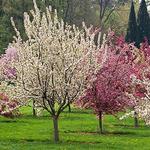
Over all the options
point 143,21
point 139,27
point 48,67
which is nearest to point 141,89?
point 48,67

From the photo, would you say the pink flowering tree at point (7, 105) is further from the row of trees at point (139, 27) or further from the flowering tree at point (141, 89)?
the row of trees at point (139, 27)

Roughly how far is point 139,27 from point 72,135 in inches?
2402

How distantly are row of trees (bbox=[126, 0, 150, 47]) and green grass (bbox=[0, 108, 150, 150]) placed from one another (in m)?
44.1

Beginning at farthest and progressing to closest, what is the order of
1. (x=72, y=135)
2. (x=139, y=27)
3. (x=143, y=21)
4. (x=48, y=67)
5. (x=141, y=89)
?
1. (x=143, y=21)
2. (x=139, y=27)
3. (x=141, y=89)
4. (x=72, y=135)
5. (x=48, y=67)

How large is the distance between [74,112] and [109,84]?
1600 centimetres

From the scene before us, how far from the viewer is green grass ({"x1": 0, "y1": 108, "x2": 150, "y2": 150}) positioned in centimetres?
2695

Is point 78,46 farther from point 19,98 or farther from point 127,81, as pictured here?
point 127,81

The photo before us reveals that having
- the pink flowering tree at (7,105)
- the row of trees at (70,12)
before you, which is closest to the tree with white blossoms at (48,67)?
the pink flowering tree at (7,105)

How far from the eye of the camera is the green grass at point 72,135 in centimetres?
2695

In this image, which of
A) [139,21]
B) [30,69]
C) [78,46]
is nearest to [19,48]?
[30,69]

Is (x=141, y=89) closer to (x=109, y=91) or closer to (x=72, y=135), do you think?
(x=109, y=91)

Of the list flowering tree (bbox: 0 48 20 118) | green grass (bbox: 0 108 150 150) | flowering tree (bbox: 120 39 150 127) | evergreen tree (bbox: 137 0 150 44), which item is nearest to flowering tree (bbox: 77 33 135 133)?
flowering tree (bbox: 120 39 150 127)

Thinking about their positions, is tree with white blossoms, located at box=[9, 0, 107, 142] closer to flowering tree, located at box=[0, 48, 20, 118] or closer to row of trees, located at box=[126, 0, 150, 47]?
flowering tree, located at box=[0, 48, 20, 118]

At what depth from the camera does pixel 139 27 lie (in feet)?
297
